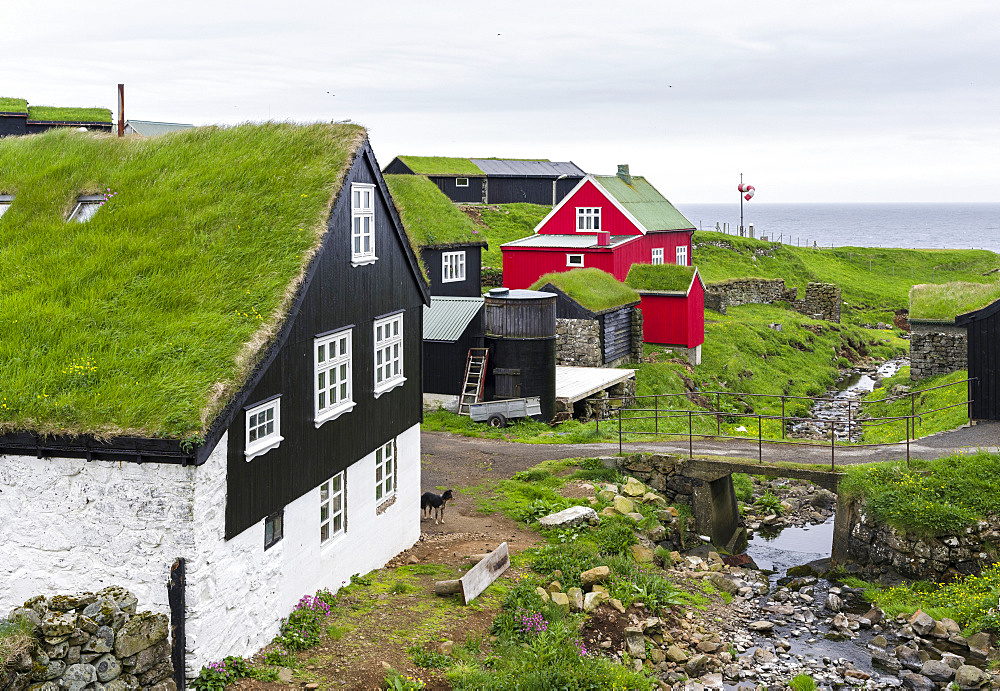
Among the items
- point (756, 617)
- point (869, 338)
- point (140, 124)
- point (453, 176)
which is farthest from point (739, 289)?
point (756, 617)

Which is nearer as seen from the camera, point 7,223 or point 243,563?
point 243,563

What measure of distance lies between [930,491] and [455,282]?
2493 cm

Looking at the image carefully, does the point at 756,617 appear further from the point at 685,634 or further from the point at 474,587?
the point at 474,587

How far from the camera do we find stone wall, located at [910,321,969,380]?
112 ft

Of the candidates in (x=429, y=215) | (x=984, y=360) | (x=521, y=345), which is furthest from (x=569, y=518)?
(x=429, y=215)

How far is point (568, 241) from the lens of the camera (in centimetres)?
5022

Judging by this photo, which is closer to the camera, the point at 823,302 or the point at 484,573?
the point at 484,573

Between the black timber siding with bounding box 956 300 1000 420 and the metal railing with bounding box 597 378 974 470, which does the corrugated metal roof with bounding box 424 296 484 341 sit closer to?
the metal railing with bounding box 597 378 974 470

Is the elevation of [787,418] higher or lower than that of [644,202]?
lower

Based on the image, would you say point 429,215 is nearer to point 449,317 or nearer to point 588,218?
point 449,317

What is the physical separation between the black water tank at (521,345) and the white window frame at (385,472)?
1242 cm

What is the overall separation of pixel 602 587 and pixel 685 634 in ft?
5.71

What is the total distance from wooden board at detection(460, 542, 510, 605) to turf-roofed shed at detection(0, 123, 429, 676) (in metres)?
2.05

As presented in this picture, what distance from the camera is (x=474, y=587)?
663 inches
